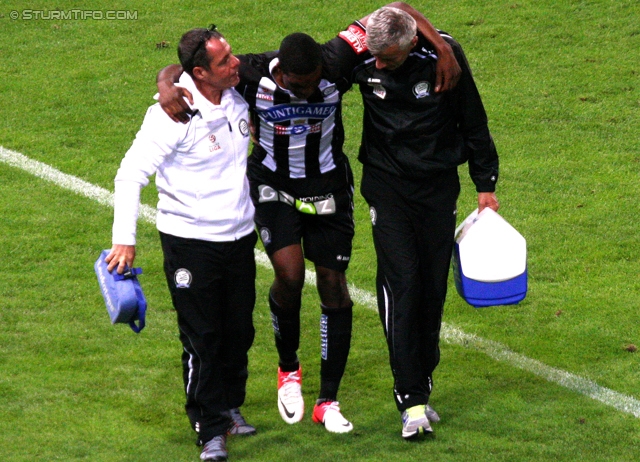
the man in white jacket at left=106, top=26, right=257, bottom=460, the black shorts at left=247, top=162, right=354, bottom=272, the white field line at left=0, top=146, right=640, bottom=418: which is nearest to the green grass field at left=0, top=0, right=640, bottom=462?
the white field line at left=0, top=146, right=640, bottom=418

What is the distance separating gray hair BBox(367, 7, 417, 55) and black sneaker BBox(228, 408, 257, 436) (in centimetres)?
193

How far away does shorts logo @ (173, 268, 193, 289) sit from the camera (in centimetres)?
525

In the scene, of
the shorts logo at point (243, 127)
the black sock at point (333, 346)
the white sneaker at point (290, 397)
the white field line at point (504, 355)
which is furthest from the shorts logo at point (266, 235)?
the white field line at point (504, 355)

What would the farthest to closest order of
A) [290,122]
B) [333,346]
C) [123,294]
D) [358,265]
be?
[358,265]
[333,346]
[290,122]
[123,294]

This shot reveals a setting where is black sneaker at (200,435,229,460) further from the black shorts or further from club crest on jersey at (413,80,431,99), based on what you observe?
club crest on jersey at (413,80,431,99)

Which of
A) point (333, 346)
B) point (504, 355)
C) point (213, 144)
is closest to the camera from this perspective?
point (213, 144)

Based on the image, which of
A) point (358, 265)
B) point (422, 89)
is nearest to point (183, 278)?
point (422, 89)

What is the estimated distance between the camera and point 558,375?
20.5 feet

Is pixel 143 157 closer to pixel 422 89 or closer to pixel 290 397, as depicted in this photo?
pixel 422 89

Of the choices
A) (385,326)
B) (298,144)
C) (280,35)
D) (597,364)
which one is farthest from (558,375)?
(280,35)

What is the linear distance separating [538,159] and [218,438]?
4809 mm

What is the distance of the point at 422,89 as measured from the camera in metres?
5.42

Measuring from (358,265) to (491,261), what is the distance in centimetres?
241

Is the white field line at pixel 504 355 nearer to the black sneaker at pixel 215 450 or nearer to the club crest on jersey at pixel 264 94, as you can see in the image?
the black sneaker at pixel 215 450
